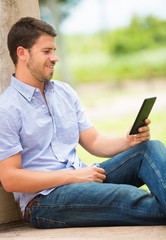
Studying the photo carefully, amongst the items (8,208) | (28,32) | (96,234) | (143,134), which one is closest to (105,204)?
(96,234)

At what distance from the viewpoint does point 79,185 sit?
2256 mm

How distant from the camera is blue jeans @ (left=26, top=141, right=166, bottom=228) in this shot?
2.19 metres

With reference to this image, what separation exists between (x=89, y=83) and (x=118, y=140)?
13970 millimetres

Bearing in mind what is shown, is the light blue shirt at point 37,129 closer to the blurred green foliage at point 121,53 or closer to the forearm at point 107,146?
the forearm at point 107,146

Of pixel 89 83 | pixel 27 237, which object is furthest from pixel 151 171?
pixel 89 83

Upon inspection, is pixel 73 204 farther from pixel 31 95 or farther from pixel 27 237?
pixel 31 95

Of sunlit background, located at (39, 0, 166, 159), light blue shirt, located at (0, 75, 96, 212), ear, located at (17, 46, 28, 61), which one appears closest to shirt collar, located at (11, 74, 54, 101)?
light blue shirt, located at (0, 75, 96, 212)

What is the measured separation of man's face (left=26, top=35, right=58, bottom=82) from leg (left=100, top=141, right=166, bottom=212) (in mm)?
662

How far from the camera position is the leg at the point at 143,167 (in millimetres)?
2227

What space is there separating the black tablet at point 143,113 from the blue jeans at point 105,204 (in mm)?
190

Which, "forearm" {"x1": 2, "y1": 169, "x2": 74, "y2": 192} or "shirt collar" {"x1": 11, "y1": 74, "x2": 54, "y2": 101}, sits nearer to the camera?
"forearm" {"x1": 2, "y1": 169, "x2": 74, "y2": 192}

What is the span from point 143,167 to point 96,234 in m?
0.51

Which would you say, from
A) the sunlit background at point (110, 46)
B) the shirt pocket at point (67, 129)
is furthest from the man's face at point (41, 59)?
the sunlit background at point (110, 46)

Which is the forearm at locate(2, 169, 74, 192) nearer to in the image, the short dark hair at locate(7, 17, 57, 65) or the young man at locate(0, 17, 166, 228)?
the young man at locate(0, 17, 166, 228)
